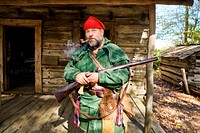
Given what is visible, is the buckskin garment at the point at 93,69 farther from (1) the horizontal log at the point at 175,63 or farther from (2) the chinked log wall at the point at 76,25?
(1) the horizontal log at the point at 175,63

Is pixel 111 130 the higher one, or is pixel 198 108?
pixel 111 130

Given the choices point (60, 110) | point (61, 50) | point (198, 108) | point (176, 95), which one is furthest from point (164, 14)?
point (60, 110)

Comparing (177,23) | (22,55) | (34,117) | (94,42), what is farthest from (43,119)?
(177,23)

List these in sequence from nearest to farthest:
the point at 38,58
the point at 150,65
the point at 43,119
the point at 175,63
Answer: the point at 150,65 → the point at 43,119 → the point at 38,58 → the point at 175,63

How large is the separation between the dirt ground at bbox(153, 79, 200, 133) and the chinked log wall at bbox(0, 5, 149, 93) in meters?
1.37

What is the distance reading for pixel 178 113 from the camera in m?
6.71

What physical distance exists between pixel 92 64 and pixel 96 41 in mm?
257

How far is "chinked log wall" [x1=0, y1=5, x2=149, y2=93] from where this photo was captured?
6098mm

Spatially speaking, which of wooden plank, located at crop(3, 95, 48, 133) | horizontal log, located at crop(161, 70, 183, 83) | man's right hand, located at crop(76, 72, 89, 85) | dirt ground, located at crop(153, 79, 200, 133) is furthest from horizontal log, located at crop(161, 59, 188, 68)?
man's right hand, located at crop(76, 72, 89, 85)

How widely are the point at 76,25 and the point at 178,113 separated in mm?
4641

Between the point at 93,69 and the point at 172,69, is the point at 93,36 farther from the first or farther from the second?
the point at 172,69

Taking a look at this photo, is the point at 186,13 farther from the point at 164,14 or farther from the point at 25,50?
the point at 25,50

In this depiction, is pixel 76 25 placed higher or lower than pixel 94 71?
higher

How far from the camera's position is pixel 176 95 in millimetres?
9414
